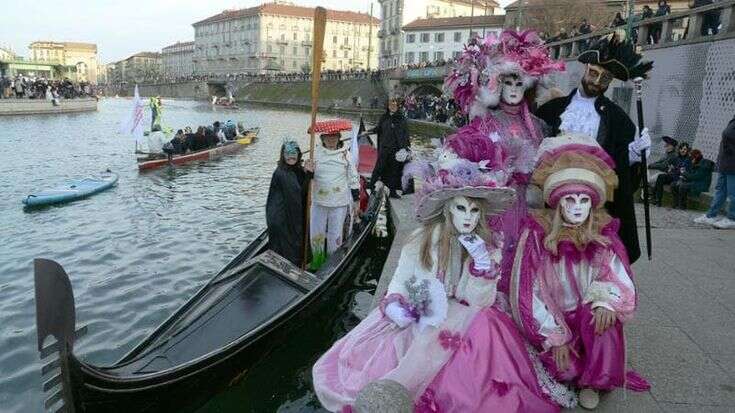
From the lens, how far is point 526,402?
2.82m

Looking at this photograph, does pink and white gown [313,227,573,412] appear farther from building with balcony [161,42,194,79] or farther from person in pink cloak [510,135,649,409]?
building with balcony [161,42,194,79]

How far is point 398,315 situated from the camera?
10.2ft

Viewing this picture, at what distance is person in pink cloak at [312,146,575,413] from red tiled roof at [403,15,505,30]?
52.1 metres

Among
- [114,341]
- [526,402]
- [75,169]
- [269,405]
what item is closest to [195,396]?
[269,405]

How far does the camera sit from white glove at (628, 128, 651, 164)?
3598 mm

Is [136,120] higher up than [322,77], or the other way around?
[322,77]

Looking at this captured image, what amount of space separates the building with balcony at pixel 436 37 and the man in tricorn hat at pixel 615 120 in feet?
184

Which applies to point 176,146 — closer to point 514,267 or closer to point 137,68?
point 514,267

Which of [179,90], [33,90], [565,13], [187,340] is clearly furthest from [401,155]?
[179,90]

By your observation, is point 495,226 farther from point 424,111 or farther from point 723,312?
point 424,111

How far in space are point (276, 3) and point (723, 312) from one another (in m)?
108

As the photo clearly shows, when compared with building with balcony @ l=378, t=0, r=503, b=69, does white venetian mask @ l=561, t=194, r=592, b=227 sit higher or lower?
lower

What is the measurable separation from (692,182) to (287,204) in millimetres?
6760

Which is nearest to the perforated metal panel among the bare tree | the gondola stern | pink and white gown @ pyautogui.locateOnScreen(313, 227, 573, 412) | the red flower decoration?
pink and white gown @ pyautogui.locateOnScreen(313, 227, 573, 412)
